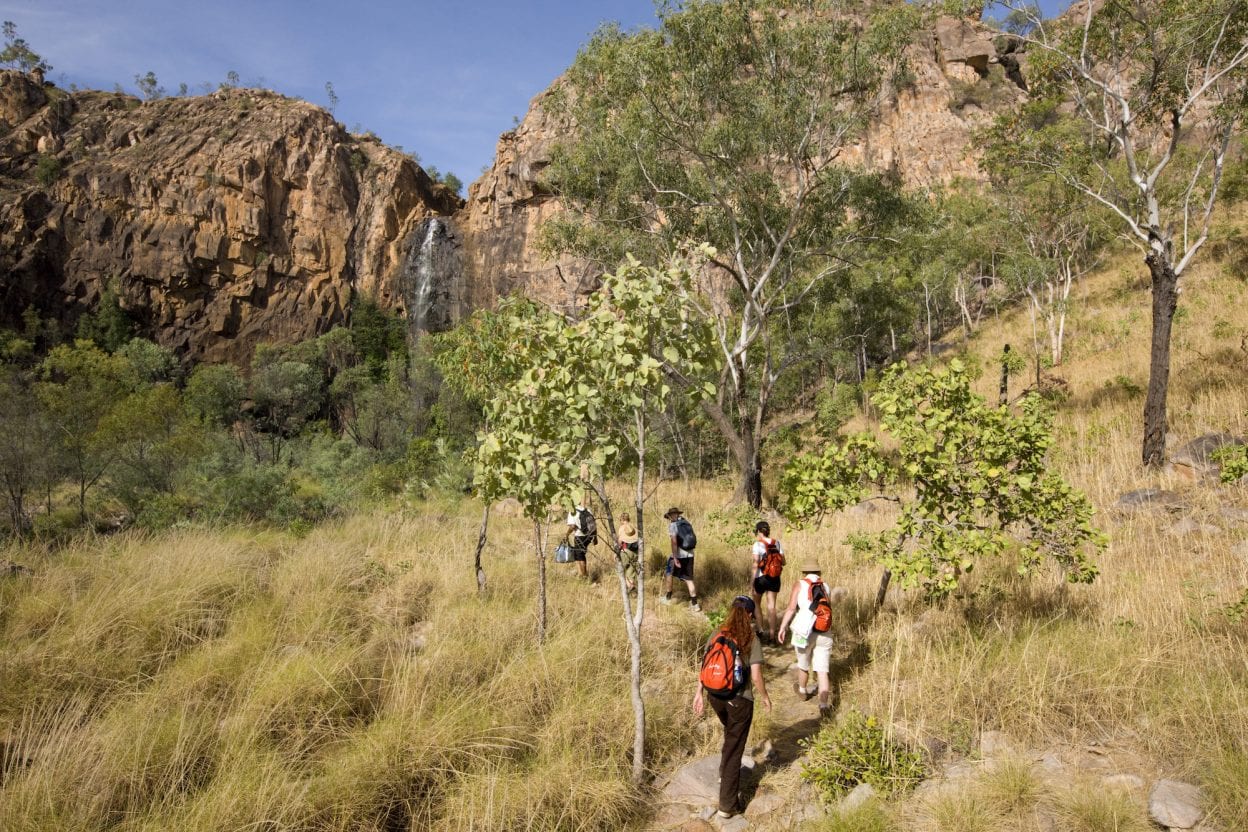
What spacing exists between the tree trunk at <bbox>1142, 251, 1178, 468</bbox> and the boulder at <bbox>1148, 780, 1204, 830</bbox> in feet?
24.8

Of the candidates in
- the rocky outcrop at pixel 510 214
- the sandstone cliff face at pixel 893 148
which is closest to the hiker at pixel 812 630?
the sandstone cliff face at pixel 893 148

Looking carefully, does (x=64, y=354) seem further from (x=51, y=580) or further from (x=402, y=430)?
(x=51, y=580)

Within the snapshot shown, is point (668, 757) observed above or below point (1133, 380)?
below

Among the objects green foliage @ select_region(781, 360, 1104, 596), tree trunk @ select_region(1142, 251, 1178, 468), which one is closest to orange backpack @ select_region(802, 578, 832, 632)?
green foliage @ select_region(781, 360, 1104, 596)

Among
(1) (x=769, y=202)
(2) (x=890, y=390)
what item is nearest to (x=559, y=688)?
(2) (x=890, y=390)

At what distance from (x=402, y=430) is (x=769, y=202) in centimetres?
2201

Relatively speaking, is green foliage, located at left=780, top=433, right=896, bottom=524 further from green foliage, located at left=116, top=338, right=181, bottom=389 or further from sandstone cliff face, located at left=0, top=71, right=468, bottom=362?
sandstone cliff face, located at left=0, top=71, right=468, bottom=362

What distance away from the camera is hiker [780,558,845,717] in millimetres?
5418

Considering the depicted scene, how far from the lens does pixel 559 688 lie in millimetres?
5434

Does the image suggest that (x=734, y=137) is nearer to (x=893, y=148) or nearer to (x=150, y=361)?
(x=150, y=361)

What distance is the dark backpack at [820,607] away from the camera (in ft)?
17.8

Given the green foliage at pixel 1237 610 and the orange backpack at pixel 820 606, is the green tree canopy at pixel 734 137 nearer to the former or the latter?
the orange backpack at pixel 820 606

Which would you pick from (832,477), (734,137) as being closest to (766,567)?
(832,477)

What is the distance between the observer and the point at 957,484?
548 centimetres
